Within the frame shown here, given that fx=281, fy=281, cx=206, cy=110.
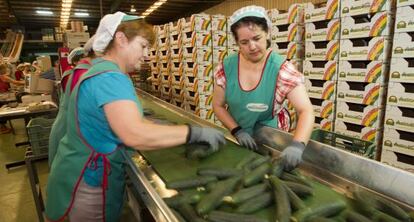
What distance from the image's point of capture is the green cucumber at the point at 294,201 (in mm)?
1274

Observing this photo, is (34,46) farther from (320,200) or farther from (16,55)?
(320,200)

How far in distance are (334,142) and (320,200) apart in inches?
81.2

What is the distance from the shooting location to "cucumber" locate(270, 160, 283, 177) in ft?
5.12

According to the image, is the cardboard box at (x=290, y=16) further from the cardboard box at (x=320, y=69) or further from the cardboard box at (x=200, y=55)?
the cardboard box at (x=200, y=55)

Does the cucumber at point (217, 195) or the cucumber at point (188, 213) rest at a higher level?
the cucumber at point (217, 195)

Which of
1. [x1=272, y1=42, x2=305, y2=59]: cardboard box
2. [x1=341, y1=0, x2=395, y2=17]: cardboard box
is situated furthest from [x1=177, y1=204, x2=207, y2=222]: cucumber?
[x1=272, y1=42, x2=305, y2=59]: cardboard box

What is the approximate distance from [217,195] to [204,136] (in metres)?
0.49

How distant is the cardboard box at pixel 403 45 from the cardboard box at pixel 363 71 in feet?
0.82

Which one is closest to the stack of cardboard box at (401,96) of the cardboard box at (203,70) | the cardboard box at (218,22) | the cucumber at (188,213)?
the cardboard box at (218,22)

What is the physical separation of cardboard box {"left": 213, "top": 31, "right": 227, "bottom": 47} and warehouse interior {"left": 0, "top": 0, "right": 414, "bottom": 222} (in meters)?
0.02

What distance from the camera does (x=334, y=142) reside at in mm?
3221

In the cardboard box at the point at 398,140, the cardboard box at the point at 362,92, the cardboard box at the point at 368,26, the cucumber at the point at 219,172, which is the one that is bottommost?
the cardboard box at the point at 398,140

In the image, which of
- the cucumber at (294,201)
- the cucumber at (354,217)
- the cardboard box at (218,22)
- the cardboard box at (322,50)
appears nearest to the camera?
the cucumber at (354,217)

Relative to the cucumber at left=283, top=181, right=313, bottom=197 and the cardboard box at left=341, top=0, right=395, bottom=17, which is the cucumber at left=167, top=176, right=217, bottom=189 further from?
the cardboard box at left=341, top=0, right=395, bottom=17
